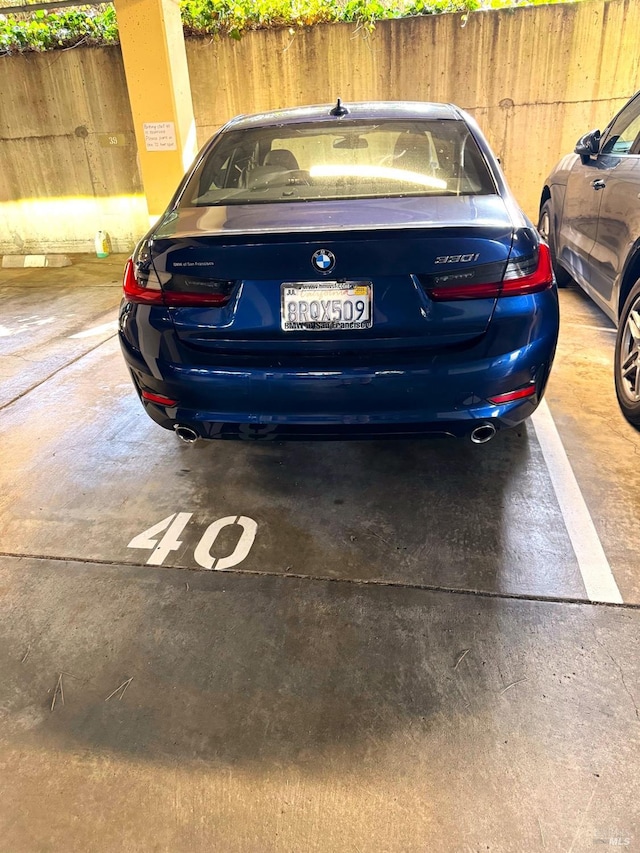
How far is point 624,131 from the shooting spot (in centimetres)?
394

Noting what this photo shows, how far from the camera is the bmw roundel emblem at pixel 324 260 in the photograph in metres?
2.00

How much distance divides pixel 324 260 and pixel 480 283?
53 cm

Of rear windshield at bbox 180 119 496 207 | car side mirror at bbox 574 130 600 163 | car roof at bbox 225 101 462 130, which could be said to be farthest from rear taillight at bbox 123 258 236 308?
car side mirror at bbox 574 130 600 163

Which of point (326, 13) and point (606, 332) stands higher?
point (326, 13)

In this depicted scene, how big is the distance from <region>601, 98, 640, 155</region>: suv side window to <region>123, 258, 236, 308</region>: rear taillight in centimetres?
306

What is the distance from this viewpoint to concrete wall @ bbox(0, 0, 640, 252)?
7078 millimetres

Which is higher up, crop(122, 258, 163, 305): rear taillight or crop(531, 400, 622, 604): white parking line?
crop(122, 258, 163, 305): rear taillight

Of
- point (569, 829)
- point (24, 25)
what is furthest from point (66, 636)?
point (24, 25)

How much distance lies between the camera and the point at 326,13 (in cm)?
738

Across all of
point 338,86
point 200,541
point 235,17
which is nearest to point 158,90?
point 235,17

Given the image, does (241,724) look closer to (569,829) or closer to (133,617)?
(133,617)

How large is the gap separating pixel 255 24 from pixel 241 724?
8242 mm

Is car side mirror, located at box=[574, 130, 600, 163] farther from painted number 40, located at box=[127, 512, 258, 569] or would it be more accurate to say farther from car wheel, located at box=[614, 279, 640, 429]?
painted number 40, located at box=[127, 512, 258, 569]

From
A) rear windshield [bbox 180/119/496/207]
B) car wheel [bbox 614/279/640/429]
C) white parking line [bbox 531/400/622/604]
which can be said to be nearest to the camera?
white parking line [bbox 531/400/622/604]
